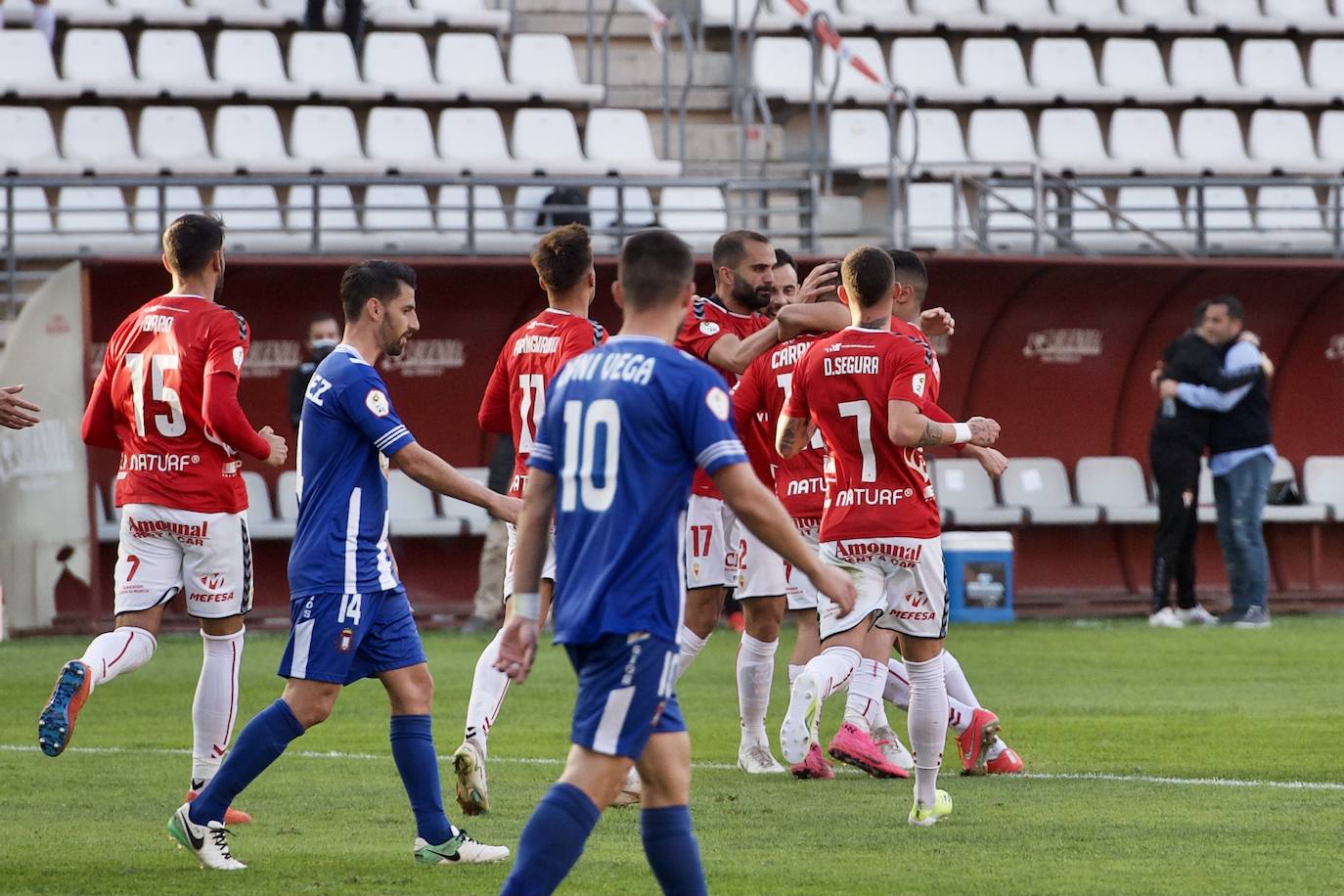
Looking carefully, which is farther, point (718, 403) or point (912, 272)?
point (912, 272)

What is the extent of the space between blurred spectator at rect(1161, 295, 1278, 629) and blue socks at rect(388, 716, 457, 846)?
11454 mm

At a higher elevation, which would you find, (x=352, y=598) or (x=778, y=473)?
(x=778, y=473)

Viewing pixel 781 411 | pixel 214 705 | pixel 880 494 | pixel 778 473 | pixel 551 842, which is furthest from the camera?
pixel 778 473

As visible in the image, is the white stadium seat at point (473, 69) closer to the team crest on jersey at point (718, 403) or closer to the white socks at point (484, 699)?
the white socks at point (484, 699)

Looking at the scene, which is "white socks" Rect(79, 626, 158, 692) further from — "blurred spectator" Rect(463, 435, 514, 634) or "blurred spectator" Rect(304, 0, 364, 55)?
"blurred spectator" Rect(304, 0, 364, 55)

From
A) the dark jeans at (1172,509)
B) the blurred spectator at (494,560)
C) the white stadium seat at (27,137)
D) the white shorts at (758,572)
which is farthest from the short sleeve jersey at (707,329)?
the white stadium seat at (27,137)

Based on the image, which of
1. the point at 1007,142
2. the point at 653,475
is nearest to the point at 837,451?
the point at 653,475

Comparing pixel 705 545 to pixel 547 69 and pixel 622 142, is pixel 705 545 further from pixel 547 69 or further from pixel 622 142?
pixel 547 69

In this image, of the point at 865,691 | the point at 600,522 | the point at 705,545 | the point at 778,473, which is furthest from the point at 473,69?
the point at 600,522

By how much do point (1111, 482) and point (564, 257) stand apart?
1213cm

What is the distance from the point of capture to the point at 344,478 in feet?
21.3

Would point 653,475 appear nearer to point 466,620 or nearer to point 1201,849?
point 1201,849

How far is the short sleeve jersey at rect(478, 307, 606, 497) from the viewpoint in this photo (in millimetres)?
7836

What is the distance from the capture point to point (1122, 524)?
1902cm
